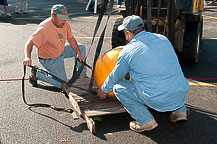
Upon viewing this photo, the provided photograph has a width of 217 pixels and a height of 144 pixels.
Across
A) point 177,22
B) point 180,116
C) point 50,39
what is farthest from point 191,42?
point 50,39

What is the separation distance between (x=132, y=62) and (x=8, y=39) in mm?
6807

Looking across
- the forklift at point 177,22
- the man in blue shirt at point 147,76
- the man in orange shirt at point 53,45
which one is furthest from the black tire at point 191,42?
the man in blue shirt at point 147,76

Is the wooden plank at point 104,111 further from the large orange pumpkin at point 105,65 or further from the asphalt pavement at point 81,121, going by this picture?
the large orange pumpkin at point 105,65

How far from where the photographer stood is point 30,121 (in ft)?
14.9

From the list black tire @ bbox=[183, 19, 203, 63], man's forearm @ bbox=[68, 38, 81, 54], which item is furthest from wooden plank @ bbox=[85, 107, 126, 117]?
black tire @ bbox=[183, 19, 203, 63]

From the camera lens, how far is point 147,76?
3902 millimetres

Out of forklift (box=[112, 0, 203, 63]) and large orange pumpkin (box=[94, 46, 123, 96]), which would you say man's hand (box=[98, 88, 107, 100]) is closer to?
large orange pumpkin (box=[94, 46, 123, 96])

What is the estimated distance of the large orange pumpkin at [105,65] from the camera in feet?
15.8

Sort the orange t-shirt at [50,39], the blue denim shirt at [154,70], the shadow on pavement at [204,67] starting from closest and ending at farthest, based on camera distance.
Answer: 1. the blue denim shirt at [154,70]
2. the orange t-shirt at [50,39]
3. the shadow on pavement at [204,67]

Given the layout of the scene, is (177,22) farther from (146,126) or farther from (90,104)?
(146,126)

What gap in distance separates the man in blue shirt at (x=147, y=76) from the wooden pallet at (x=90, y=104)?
0.37 meters

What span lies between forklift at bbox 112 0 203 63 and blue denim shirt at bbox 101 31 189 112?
255cm

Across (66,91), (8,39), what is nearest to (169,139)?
(66,91)

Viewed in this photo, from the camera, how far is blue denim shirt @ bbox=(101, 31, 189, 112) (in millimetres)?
3871
